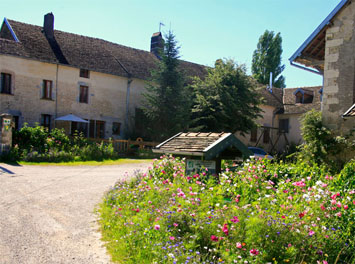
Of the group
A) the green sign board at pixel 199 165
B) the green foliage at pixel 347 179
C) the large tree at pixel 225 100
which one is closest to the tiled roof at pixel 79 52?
the large tree at pixel 225 100

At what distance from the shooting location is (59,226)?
644 centimetres

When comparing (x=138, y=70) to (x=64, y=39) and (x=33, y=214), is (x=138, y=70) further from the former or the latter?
(x=33, y=214)

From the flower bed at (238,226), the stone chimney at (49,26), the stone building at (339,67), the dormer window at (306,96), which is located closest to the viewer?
the flower bed at (238,226)

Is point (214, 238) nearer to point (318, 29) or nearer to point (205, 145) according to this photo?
point (205, 145)

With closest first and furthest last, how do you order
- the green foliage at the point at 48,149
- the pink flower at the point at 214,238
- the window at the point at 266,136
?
the pink flower at the point at 214,238 → the green foliage at the point at 48,149 → the window at the point at 266,136

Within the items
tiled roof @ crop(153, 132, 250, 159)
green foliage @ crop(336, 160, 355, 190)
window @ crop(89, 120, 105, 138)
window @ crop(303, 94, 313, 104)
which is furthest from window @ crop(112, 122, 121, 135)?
green foliage @ crop(336, 160, 355, 190)

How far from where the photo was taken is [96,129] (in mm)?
26984

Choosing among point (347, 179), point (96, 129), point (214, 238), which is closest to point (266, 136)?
point (96, 129)

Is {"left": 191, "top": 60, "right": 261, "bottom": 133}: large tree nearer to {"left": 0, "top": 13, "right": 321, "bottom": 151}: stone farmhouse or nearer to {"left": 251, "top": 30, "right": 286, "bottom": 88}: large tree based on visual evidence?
{"left": 0, "top": 13, "right": 321, "bottom": 151}: stone farmhouse

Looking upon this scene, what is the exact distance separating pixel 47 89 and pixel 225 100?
1249 centimetres

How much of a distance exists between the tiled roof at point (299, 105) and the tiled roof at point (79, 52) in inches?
407

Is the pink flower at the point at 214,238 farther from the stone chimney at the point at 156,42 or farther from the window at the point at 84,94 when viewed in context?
the stone chimney at the point at 156,42

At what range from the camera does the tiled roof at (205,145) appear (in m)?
7.01

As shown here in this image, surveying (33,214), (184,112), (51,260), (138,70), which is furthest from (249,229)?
(138,70)
